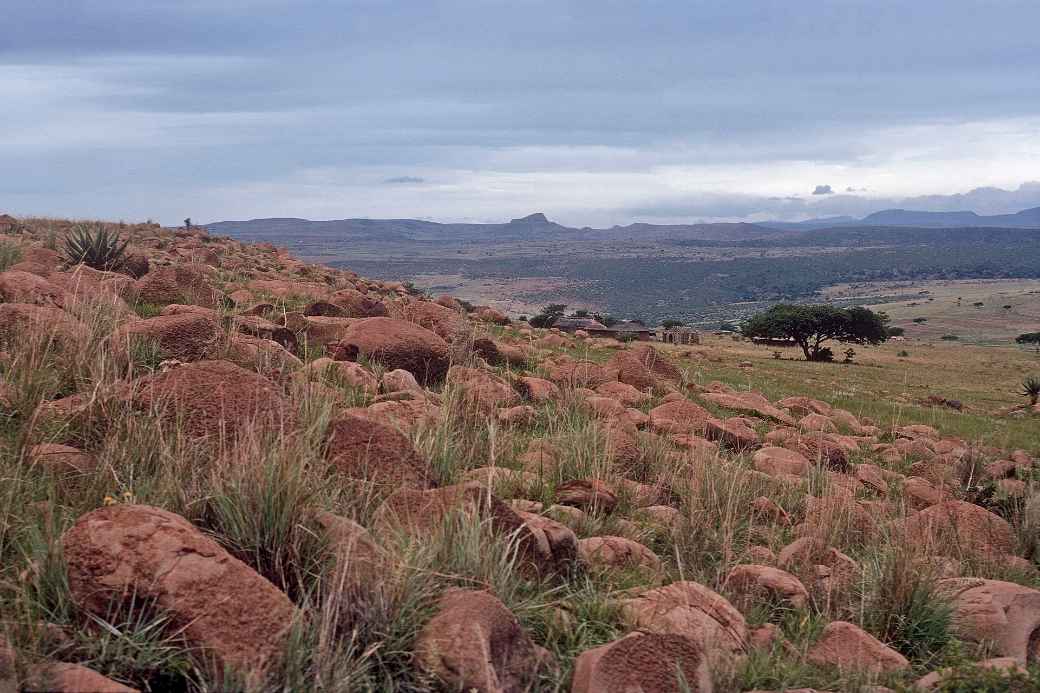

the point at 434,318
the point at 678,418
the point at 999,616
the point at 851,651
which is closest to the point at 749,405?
the point at 678,418

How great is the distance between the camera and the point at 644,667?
119 inches

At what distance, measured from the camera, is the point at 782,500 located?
632 centimetres

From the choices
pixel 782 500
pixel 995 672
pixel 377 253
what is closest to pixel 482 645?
pixel 995 672

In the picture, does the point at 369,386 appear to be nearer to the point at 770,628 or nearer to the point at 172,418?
the point at 172,418

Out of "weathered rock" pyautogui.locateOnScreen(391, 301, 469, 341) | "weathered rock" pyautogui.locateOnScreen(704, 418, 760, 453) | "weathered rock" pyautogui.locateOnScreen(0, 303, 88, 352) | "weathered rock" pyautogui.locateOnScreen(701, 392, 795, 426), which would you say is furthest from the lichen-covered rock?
"weathered rock" pyautogui.locateOnScreen(701, 392, 795, 426)

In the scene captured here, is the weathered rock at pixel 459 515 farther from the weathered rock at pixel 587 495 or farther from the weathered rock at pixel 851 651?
the weathered rock at pixel 851 651

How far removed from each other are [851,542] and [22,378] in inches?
197

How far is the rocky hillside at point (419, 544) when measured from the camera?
9.21ft

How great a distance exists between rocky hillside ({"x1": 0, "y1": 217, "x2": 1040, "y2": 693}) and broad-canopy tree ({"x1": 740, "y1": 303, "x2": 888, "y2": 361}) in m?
35.3

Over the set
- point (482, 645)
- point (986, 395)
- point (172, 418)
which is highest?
point (172, 418)

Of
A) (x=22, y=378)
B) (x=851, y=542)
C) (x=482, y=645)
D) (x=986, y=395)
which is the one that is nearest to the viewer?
(x=482, y=645)

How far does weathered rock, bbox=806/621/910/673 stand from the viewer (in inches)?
144

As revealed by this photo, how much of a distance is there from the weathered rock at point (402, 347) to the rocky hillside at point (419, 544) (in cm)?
19

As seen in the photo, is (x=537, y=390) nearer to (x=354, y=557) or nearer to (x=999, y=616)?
(x=999, y=616)
